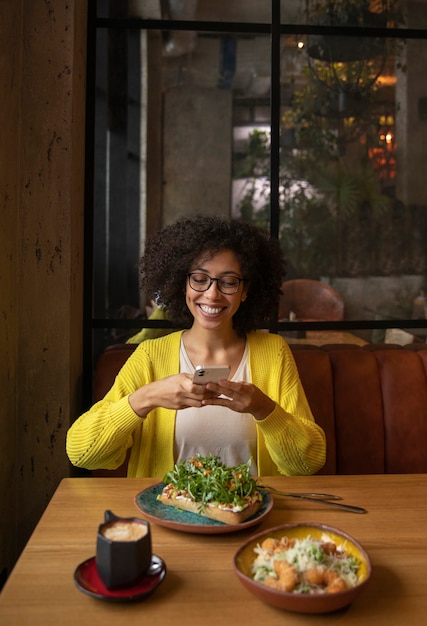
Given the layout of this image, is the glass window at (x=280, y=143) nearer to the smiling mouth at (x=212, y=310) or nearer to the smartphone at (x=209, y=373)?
the smiling mouth at (x=212, y=310)

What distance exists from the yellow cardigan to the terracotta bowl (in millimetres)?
569

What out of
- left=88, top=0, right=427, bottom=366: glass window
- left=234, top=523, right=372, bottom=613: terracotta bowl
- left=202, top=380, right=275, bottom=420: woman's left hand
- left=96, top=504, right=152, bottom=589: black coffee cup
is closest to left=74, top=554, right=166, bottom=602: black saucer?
left=96, top=504, right=152, bottom=589: black coffee cup

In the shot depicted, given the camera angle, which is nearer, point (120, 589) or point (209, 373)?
point (120, 589)

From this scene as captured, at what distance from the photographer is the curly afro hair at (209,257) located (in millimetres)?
2191

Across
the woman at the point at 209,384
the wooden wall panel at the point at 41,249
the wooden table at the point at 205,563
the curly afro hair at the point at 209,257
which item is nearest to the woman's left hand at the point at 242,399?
the woman at the point at 209,384

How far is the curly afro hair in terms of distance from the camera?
219 centimetres

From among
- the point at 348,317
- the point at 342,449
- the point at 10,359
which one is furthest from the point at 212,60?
the point at 342,449

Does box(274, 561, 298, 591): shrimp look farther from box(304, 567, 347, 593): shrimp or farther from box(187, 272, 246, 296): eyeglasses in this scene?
box(187, 272, 246, 296): eyeglasses

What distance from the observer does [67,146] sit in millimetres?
2441

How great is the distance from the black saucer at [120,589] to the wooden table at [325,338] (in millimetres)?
1639

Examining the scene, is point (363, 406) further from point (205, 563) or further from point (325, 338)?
point (205, 563)

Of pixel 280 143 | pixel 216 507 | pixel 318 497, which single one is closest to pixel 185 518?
pixel 216 507

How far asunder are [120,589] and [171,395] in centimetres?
72

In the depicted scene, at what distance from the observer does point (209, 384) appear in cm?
177
